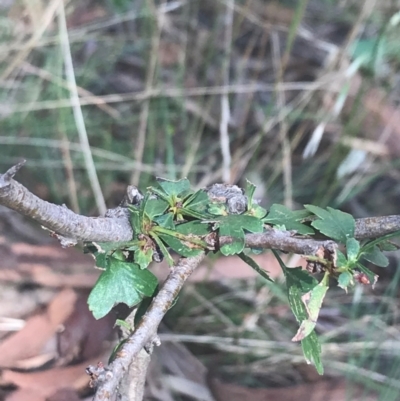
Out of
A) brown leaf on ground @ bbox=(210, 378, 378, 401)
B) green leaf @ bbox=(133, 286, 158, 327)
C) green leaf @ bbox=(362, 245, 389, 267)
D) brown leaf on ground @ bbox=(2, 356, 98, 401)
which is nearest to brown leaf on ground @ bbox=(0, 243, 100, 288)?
brown leaf on ground @ bbox=(2, 356, 98, 401)

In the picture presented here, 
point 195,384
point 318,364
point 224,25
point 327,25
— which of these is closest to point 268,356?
point 195,384

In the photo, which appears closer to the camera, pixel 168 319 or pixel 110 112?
pixel 168 319

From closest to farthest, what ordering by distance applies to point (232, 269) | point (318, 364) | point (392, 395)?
point (318, 364)
point (392, 395)
point (232, 269)

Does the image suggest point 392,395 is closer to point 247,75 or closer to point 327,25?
point 247,75

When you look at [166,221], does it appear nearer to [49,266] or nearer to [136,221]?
[136,221]

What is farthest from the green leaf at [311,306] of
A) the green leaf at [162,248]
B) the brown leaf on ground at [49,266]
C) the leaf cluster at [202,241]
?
the brown leaf on ground at [49,266]

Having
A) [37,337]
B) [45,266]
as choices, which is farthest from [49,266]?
[37,337]
